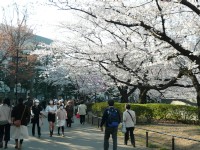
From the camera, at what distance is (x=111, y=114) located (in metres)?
8.38

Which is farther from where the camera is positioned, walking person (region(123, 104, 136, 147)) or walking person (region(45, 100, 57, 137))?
walking person (region(45, 100, 57, 137))

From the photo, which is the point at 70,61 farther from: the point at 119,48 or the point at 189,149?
the point at 189,149

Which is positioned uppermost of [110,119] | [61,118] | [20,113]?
[20,113]

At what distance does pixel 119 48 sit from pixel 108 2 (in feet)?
19.7

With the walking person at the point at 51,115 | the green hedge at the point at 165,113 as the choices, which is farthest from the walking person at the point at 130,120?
the green hedge at the point at 165,113

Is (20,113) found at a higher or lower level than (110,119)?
higher

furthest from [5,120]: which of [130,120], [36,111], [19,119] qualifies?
[130,120]

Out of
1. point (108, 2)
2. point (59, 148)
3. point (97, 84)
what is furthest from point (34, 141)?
point (97, 84)

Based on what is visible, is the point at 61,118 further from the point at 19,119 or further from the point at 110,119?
the point at 110,119

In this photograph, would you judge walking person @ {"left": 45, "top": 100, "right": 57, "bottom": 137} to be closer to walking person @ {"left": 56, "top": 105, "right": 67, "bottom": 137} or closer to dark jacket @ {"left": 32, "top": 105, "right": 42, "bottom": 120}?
walking person @ {"left": 56, "top": 105, "right": 67, "bottom": 137}

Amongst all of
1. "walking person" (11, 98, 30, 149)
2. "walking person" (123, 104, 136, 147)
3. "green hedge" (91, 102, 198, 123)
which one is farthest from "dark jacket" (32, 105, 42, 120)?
"green hedge" (91, 102, 198, 123)

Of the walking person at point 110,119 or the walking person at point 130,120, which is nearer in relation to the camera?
the walking person at point 110,119

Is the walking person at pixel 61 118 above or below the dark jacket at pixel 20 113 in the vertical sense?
below

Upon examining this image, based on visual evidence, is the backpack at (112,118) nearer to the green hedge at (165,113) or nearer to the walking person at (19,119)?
the walking person at (19,119)
